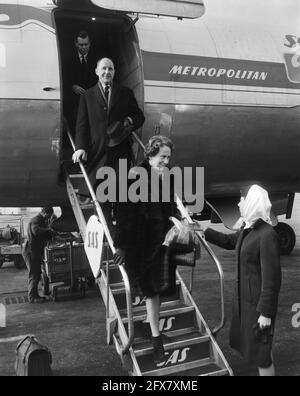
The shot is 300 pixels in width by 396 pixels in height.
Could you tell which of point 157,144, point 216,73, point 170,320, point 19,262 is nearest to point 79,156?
point 157,144

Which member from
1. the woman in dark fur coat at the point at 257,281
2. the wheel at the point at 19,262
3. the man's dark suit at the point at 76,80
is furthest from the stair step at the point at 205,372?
the wheel at the point at 19,262

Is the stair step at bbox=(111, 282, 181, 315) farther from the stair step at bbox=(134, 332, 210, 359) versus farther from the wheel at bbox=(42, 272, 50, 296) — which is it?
the wheel at bbox=(42, 272, 50, 296)

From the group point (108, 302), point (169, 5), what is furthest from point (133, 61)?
point (108, 302)

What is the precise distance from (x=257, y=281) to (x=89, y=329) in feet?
10.8

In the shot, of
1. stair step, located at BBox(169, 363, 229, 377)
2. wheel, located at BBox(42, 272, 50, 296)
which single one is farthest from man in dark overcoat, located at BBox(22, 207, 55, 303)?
stair step, located at BBox(169, 363, 229, 377)

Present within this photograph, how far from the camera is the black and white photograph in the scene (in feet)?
12.9

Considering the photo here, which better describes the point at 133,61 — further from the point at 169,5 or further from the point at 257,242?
the point at 257,242

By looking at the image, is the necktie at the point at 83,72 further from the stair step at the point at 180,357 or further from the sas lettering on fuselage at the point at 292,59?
the stair step at the point at 180,357

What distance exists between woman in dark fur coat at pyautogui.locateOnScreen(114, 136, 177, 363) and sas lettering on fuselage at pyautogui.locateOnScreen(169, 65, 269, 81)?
7.81 feet

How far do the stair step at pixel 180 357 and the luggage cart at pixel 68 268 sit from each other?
3.93m

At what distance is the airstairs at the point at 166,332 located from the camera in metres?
4.02

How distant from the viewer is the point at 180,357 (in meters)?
4.22

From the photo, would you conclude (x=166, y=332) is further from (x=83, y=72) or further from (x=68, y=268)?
(x=68, y=268)

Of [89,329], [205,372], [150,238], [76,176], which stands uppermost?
[150,238]
